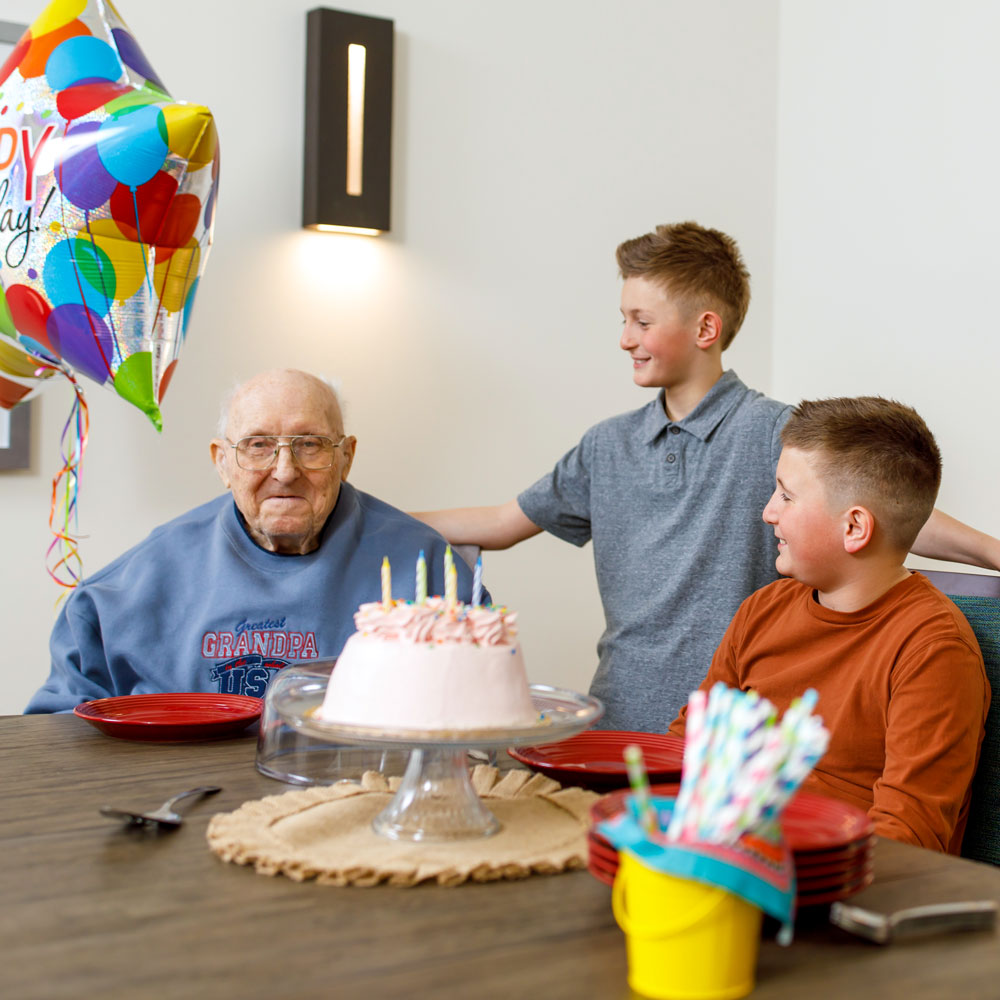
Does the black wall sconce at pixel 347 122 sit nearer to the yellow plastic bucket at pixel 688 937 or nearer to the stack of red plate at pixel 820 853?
the stack of red plate at pixel 820 853

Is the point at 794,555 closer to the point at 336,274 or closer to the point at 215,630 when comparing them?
the point at 215,630

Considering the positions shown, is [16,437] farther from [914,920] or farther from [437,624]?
[914,920]

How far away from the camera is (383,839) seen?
110 centimetres

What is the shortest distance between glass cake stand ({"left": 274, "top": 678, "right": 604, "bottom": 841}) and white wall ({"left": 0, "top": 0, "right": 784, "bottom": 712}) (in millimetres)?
1571

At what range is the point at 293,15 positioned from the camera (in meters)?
2.80

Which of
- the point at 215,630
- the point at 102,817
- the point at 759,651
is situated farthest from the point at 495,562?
the point at 102,817

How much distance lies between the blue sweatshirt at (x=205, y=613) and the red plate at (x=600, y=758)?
26.5 inches

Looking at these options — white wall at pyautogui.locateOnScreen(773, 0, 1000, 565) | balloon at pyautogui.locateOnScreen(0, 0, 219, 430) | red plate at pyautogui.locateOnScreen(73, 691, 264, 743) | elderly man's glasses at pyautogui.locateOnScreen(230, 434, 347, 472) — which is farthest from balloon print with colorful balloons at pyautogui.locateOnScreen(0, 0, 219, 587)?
white wall at pyautogui.locateOnScreen(773, 0, 1000, 565)

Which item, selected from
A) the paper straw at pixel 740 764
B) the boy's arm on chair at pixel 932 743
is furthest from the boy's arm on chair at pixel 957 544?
the paper straw at pixel 740 764

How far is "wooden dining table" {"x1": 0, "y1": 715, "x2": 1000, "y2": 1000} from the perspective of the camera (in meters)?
0.80

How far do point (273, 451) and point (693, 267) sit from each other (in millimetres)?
944

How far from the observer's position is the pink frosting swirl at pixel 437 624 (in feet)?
3.73

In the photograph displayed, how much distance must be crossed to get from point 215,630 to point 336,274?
1190 millimetres

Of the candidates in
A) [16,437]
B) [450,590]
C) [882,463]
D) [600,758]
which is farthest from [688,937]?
[16,437]
